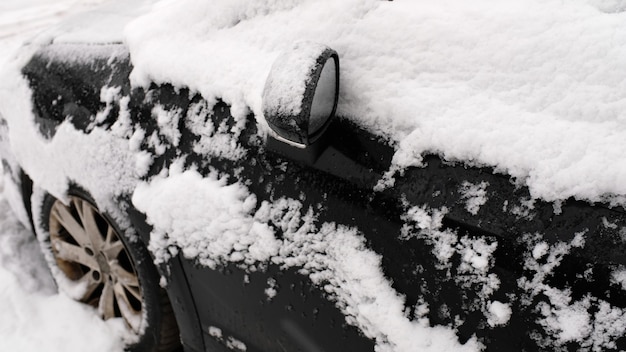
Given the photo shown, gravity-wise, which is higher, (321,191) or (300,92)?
(300,92)

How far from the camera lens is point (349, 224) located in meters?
1.19

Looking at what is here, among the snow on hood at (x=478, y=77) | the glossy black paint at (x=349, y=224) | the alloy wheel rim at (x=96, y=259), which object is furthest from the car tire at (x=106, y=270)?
the snow on hood at (x=478, y=77)

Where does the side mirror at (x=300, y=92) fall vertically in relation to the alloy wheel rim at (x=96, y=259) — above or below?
above

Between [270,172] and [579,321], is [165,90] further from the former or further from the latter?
[579,321]

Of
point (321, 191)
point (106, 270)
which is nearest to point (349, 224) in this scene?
point (321, 191)

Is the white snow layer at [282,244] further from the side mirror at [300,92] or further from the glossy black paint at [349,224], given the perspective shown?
the side mirror at [300,92]

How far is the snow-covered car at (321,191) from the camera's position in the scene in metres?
0.96

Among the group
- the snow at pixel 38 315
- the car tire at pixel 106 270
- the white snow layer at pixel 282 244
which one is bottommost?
the snow at pixel 38 315

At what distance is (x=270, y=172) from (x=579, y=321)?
757 mm

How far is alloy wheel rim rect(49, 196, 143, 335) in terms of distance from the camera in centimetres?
199

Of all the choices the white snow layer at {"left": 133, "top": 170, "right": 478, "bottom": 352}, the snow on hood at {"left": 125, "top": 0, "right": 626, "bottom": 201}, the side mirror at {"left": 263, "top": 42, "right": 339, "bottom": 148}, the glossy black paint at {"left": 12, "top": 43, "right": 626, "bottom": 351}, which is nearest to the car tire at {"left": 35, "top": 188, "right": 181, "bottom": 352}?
the glossy black paint at {"left": 12, "top": 43, "right": 626, "bottom": 351}

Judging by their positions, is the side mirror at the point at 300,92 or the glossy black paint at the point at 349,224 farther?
the side mirror at the point at 300,92

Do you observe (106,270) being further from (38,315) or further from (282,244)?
(282,244)

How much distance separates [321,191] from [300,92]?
0.91 ft
